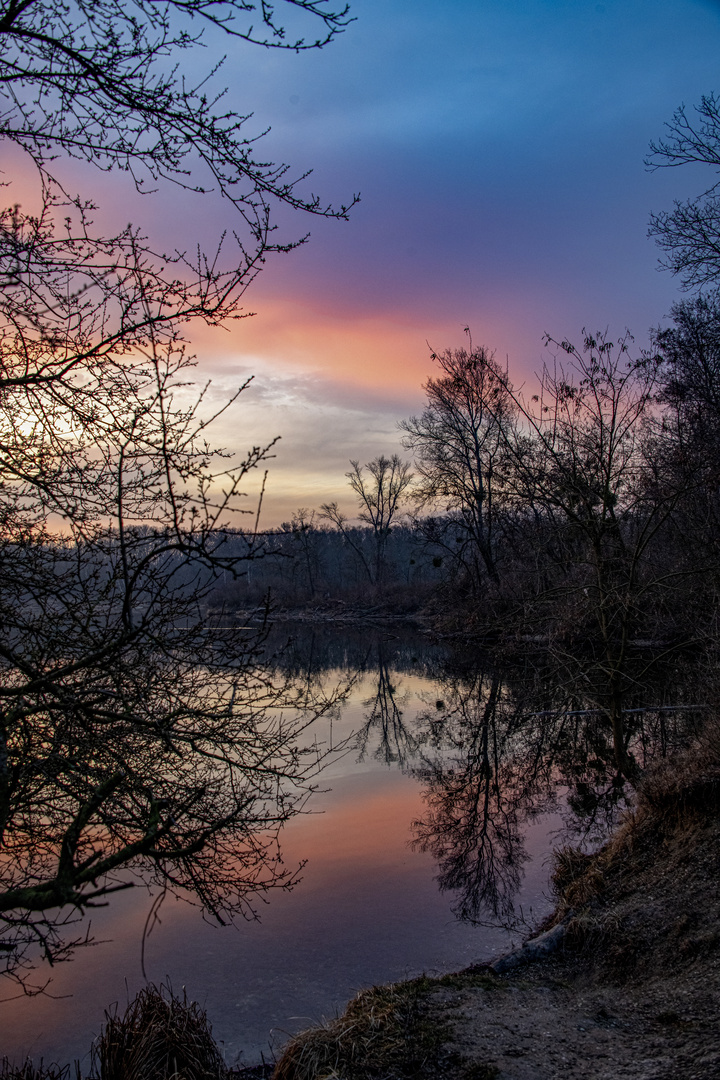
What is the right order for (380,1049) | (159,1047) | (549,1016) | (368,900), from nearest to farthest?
1. (380,1049)
2. (159,1047)
3. (549,1016)
4. (368,900)

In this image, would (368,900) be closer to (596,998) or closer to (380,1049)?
(596,998)

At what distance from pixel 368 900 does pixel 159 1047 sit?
3471 mm

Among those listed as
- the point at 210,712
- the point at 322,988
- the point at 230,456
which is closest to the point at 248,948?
the point at 322,988

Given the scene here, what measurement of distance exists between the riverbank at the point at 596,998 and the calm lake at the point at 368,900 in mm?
882

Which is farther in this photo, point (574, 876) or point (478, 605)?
point (478, 605)

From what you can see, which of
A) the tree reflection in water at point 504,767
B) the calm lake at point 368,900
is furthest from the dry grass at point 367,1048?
the tree reflection in water at point 504,767

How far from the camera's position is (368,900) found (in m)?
7.36

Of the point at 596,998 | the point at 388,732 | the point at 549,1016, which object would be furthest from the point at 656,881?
the point at 388,732

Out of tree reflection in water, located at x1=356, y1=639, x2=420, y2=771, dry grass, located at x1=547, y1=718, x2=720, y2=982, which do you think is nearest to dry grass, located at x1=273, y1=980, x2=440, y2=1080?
dry grass, located at x1=547, y1=718, x2=720, y2=982

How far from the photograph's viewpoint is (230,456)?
407 centimetres

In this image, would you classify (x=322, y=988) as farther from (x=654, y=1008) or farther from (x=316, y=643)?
(x=316, y=643)

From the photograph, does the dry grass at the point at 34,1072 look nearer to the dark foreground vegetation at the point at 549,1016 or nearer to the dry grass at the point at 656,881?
the dark foreground vegetation at the point at 549,1016

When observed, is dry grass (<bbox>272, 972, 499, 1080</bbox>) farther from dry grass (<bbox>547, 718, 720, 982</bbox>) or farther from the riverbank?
dry grass (<bbox>547, 718, 720, 982</bbox>)

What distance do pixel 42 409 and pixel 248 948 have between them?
498 centimetres
